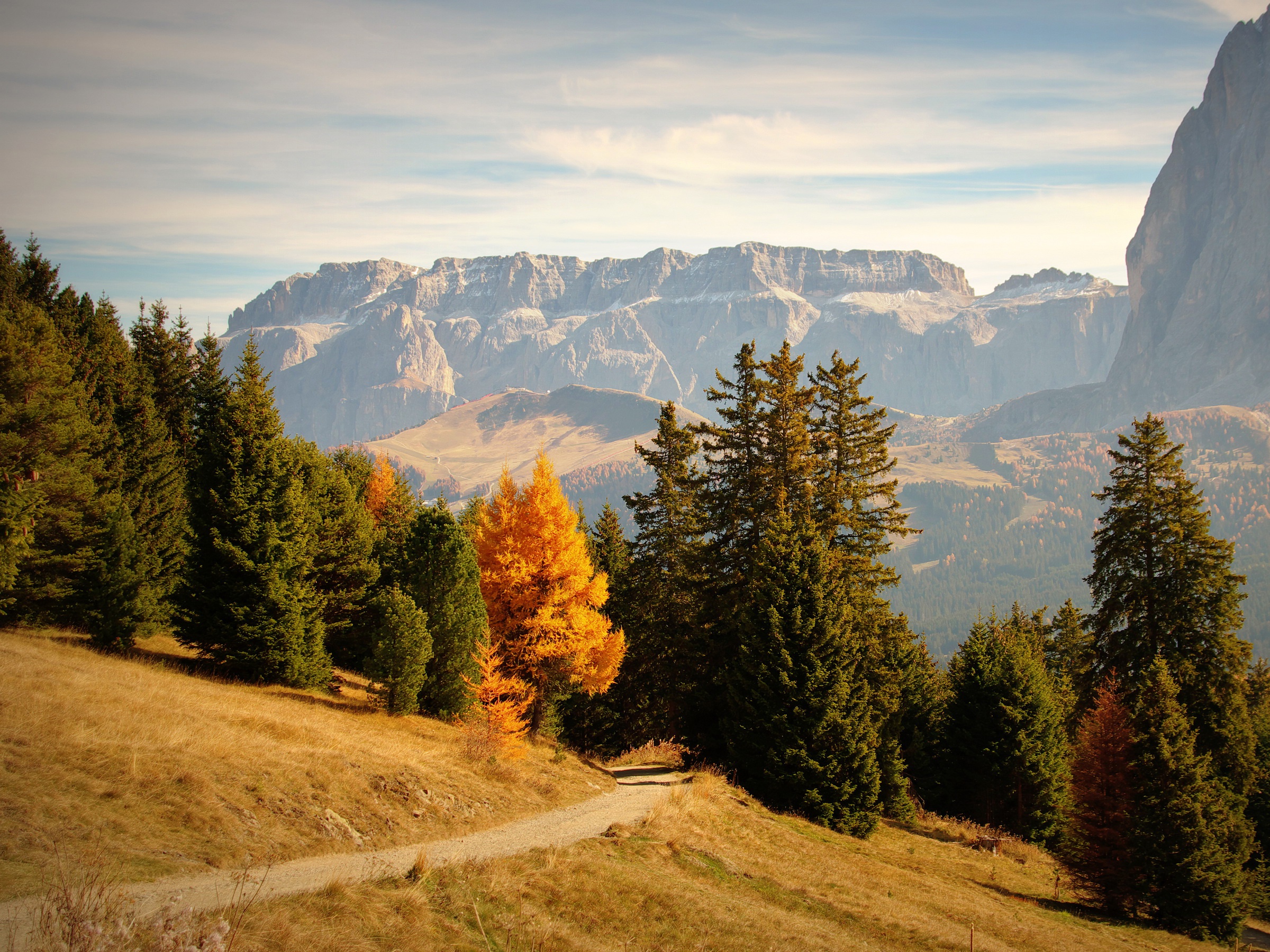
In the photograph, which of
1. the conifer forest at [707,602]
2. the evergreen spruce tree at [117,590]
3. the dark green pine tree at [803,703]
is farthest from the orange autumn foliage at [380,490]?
the dark green pine tree at [803,703]

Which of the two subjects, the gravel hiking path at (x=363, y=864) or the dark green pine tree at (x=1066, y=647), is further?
the dark green pine tree at (x=1066, y=647)

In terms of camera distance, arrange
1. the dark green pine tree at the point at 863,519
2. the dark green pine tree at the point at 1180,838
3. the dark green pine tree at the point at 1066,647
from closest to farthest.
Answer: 1. the dark green pine tree at the point at 1180,838
2. the dark green pine tree at the point at 863,519
3. the dark green pine tree at the point at 1066,647

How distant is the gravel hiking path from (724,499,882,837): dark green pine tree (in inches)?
195

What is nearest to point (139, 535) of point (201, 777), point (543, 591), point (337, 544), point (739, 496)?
point (337, 544)

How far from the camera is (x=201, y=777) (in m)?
15.4

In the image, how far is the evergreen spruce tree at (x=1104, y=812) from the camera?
27062mm

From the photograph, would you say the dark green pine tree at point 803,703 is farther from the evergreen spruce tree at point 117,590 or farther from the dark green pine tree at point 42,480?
the dark green pine tree at point 42,480

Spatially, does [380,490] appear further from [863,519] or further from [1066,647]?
[1066,647]

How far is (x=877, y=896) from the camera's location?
63.1 ft

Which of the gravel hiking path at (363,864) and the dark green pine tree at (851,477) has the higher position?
the dark green pine tree at (851,477)

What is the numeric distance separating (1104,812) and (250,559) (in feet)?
103

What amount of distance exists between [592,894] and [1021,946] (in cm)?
1083

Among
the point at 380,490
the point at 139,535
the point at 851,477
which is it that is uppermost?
the point at 851,477

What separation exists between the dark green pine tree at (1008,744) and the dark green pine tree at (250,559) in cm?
3191
